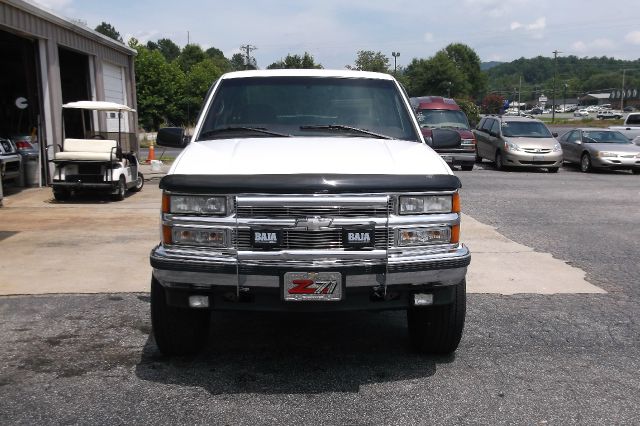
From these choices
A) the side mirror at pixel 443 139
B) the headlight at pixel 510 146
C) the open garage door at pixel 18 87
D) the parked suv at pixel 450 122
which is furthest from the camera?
the headlight at pixel 510 146

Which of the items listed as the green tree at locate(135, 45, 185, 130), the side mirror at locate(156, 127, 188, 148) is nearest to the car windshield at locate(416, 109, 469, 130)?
the side mirror at locate(156, 127, 188, 148)

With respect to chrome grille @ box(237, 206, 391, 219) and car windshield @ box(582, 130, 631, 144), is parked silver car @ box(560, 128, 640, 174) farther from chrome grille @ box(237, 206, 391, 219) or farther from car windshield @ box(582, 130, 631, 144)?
chrome grille @ box(237, 206, 391, 219)

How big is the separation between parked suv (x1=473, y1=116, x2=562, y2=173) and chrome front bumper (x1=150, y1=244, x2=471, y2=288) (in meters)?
16.3

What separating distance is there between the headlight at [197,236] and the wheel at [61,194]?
9.12 metres

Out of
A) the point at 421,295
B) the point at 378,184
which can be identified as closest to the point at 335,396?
the point at 421,295

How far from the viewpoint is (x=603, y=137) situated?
803 inches

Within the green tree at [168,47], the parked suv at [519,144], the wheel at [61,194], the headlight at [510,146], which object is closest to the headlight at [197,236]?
the wheel at [61,194]

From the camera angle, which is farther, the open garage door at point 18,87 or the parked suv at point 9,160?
the open garage door at point 18,87

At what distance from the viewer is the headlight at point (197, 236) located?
3721 millimetres

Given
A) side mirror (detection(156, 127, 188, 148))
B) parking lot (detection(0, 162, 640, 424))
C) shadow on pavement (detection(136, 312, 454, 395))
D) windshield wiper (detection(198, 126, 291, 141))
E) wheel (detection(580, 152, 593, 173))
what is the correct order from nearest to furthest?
parking lot (detection(0, 162, 640, 424))
shadow on pavement (detection(136, 312, 454, 395))
windshield wiper (detection(198, 126, 291, 141))
side mirror (detection(156, 127, 188, 148))
wheel (detection(580, 152, 593, 173))

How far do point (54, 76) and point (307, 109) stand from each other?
10765 millimetres

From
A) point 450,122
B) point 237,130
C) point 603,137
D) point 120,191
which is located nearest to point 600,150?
point 603,137

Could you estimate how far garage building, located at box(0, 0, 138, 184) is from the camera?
13.5m

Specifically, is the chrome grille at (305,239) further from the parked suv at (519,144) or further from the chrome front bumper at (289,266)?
the parked suv at (519,144)
